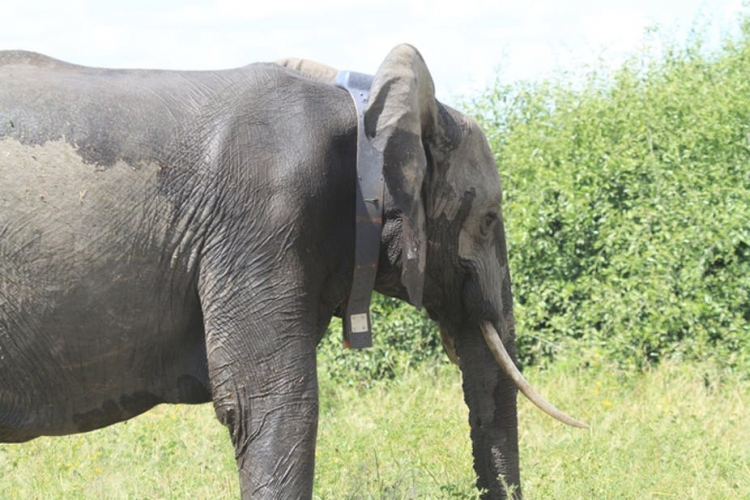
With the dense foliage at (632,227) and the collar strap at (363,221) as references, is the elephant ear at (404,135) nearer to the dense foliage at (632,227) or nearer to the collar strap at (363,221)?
the collar strap at (363,221)

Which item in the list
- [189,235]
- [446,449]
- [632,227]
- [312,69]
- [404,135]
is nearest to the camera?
[189,235]

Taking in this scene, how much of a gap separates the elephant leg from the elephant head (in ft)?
2.14

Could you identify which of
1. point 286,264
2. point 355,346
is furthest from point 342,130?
point 355,346

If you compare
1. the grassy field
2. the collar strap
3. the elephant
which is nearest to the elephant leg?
the elephant

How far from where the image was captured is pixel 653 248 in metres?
9.61

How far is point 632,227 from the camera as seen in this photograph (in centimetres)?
995

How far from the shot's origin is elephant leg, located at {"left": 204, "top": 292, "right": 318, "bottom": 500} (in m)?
4.53

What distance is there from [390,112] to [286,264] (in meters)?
0.74

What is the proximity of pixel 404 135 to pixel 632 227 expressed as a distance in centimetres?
563

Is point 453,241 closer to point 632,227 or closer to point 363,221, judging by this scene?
point 363,221

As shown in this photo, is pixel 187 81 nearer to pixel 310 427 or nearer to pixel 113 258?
pixel 113 258

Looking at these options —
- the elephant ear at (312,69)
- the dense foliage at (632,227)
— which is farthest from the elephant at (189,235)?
the dense foliage at (632,227)

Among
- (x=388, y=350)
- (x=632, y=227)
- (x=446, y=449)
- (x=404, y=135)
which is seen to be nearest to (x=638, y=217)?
(x=632, y=227)

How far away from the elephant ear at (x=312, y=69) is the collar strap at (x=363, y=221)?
0.73 feet
